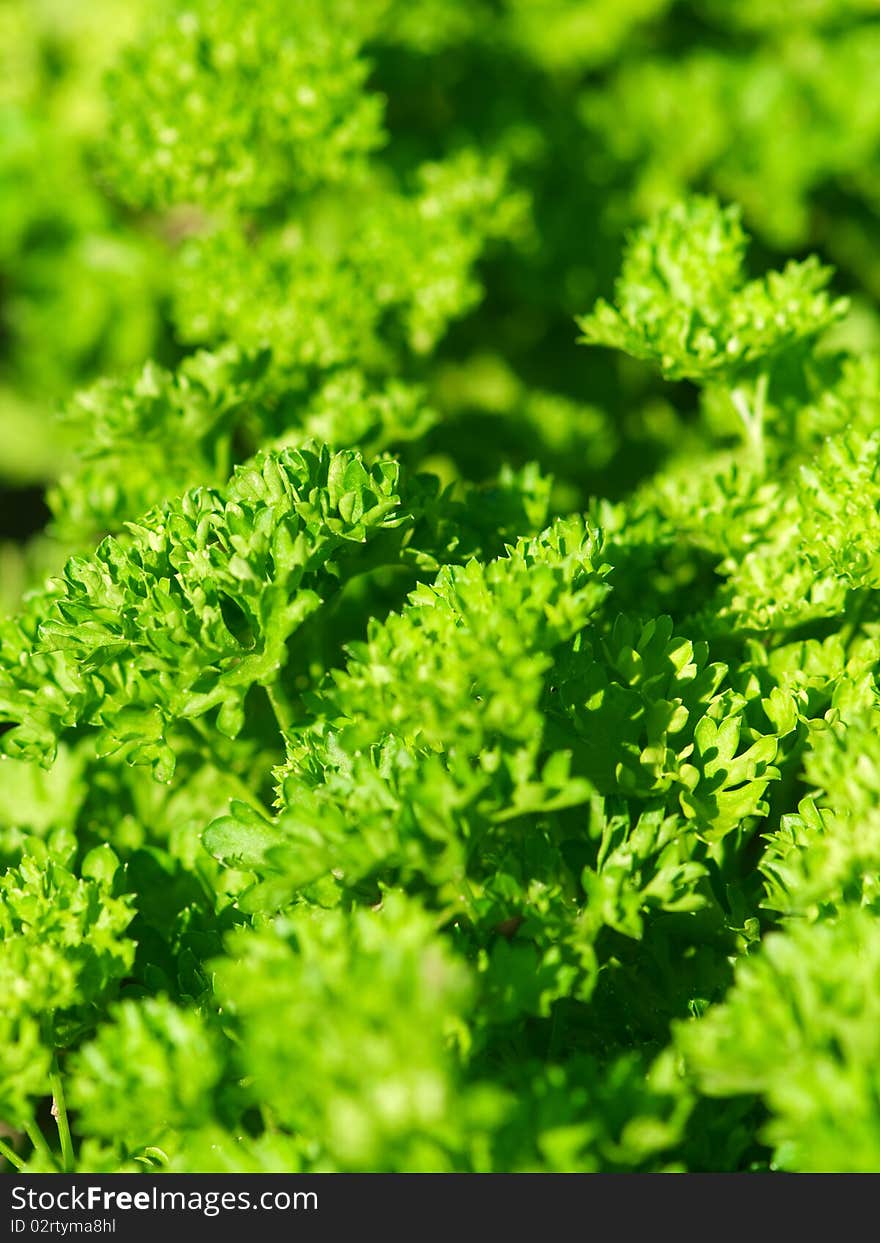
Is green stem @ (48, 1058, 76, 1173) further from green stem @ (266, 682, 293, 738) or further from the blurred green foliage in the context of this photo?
green stem @ (266, 682, 293, 738)

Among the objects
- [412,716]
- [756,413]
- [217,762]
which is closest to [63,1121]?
[217,762]

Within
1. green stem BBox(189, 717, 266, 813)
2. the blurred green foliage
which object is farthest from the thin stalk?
green stem BBox(189, 717, 266, 813)

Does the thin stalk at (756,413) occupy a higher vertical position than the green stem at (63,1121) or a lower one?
higher

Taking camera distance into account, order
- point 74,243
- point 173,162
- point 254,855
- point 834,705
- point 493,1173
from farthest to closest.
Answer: point 74,243
point 173,162
point 834,705
point 254,855
point 493,1173

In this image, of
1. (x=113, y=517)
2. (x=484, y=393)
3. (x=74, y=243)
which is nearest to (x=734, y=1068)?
(x=113, y=517)

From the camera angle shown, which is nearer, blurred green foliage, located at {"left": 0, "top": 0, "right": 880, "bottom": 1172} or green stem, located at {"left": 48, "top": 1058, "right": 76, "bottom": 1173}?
blurred green foliage, located at {"left": 0, "top": 0, "right": 880, "bottom": 1172}

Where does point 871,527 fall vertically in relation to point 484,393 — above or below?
below

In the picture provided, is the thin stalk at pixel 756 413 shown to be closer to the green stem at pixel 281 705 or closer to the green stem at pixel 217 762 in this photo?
the green stem at pixel 281 705

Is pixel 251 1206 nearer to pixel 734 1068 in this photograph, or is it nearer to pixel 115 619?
pixel 734 1068

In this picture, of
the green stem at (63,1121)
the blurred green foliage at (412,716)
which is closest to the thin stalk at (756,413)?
the blurred green foliage at (412,716)

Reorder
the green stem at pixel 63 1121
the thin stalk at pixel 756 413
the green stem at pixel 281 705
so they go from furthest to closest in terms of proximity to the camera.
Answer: the thin stalk at pixel 756 413 < the green stem at pixel 281 705 < the green stem at pixel 63 1121

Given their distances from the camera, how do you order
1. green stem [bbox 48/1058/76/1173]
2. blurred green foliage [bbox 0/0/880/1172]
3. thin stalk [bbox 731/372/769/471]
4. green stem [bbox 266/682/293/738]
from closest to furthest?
blurred green foliage [bbox 0/0/880/1172] < green stem [bbox 48/1058/76/1173] < green stem [bbox 266/682/293/738] < thin stalk [bbox 731/372/769/471]
